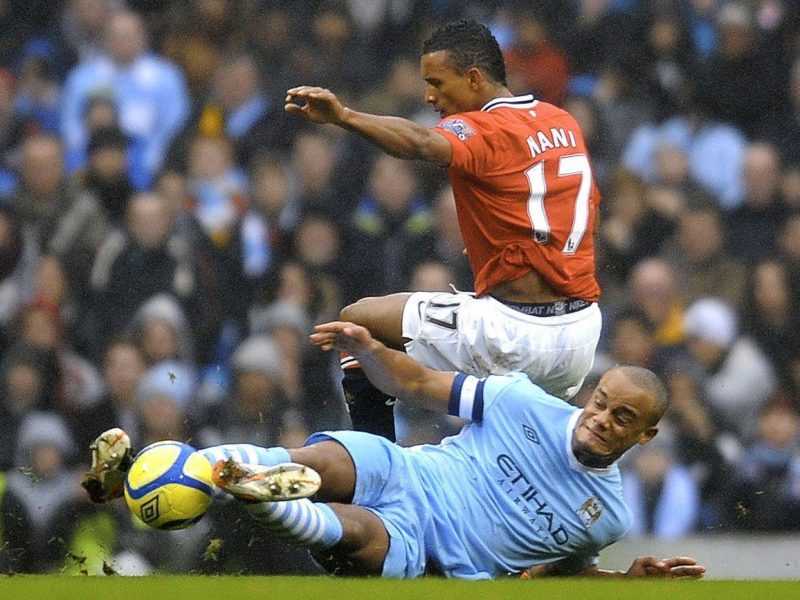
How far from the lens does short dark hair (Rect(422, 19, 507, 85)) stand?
603cm

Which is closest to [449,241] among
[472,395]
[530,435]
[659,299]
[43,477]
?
[659,299]

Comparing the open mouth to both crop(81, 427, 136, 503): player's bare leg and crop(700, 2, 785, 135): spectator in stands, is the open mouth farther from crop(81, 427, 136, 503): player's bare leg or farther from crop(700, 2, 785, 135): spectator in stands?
crop(700, 2, 785, 135): spectator in stands

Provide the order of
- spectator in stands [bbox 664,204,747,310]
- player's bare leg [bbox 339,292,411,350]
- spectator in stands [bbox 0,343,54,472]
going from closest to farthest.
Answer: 1. player's bare leg [bbox 339,292,411,350]
2. spectator in stands [bbox 0,343,54,472]
3. spectator in stands [bbox 664,204,747,310]

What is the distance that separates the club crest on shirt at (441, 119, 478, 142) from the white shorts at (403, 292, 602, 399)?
677 millimetres

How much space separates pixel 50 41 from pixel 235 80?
46.0 inches

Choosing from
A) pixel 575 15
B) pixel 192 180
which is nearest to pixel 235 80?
pixel 192 180

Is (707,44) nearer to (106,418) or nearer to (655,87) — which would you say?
(655,87)

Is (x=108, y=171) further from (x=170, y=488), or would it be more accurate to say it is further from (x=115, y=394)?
(x=170, y=488)

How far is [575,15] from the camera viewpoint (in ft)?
30.5

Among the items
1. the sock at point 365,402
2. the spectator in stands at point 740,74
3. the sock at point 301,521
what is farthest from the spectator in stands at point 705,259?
the sock at point 301,521

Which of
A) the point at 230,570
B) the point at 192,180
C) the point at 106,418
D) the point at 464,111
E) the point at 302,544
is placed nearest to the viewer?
the point at 302,544

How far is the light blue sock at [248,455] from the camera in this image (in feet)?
16.2

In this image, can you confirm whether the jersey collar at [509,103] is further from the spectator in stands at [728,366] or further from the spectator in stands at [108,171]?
the spectator in stands at [108,171]

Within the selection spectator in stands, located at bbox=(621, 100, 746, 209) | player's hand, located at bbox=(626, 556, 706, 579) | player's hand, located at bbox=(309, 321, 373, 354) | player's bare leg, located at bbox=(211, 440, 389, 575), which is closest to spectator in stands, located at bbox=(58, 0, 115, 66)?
spectator in stands, located at bbox=(621, 100, 746, 209)
